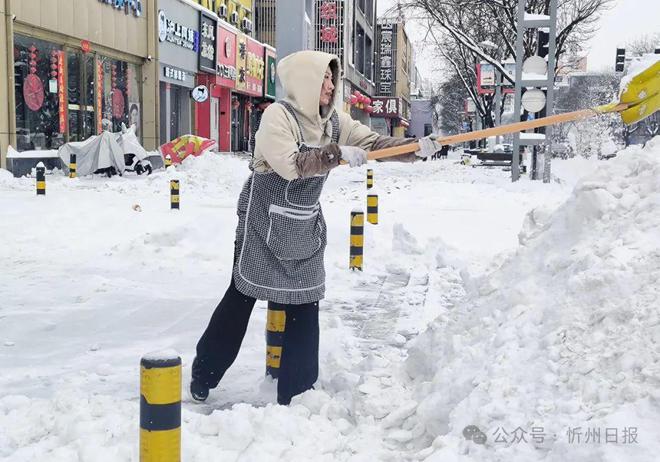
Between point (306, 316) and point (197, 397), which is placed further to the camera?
point (197, 397)

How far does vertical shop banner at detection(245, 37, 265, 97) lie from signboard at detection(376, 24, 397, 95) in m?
52.0

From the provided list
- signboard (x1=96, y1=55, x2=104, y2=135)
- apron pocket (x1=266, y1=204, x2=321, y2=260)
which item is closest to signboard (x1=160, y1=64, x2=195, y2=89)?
signboard (x1=96, y1=55, x2=104, y2=135)

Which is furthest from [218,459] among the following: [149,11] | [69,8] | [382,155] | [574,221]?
[149,11]

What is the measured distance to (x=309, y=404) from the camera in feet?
→ 12.1

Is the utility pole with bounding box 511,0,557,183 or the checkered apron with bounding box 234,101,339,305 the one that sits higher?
the utility pole with bounding box 511,0,557,183

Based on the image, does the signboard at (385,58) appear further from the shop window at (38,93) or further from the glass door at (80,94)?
the shop window at (38,93)

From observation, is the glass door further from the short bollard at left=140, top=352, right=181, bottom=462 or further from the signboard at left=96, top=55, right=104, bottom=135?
the short bollard at left=140, top=352, right=181, bottom=462

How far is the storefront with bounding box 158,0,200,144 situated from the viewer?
28992 mm

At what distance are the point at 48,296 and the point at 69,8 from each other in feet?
57.5

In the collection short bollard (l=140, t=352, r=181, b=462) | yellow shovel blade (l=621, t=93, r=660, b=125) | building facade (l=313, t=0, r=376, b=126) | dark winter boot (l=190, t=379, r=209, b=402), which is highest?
building facade (l=313, t=0, r=376, b=126)

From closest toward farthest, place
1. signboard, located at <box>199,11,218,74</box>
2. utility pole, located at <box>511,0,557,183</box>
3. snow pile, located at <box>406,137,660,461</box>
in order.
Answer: snow pile, located at <box>406,137,660,461</box> → utility pole, located at <box>511,0,557,183</box> → signboard, located at <box>199,11,218,74</box>

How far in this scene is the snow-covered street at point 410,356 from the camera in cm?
283

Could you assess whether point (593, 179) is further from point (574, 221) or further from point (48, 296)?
point (48, 296)

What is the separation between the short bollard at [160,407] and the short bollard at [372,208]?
8.26 metres
